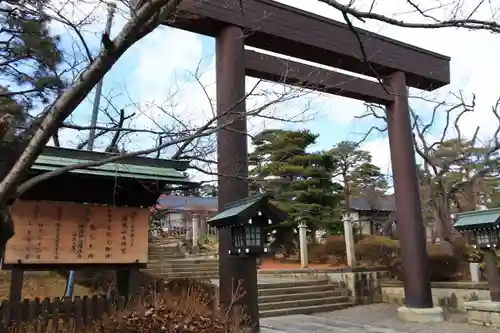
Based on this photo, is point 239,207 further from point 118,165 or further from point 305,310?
point 305,310

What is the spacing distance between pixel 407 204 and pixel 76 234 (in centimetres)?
710

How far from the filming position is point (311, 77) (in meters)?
8.12

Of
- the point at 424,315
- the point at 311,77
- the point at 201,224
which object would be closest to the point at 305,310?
the point at 424,315

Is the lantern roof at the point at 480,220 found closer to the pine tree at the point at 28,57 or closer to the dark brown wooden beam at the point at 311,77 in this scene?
the dark brown wooden beam at the point at 311,77

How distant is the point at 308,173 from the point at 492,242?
12.0 meters

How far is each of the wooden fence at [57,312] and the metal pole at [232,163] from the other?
1.53 m

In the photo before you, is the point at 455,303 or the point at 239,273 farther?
the point at 455,303

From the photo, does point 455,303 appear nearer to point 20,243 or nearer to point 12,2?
point 20,243

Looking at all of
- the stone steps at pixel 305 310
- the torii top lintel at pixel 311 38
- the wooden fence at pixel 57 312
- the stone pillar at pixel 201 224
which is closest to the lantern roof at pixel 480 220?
the torii top lintel at pixel 311 38

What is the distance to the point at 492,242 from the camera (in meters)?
9.05

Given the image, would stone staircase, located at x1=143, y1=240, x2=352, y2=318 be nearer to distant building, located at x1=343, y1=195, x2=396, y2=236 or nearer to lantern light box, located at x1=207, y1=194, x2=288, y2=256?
lantern light box, located at x1=207, y1=194, x2=288, y2=256

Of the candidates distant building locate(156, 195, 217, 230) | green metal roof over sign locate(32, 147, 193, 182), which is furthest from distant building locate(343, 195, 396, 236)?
green metal roof over sign locate(32, 147, 193, 182)

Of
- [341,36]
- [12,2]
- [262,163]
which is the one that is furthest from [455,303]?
[262,163]

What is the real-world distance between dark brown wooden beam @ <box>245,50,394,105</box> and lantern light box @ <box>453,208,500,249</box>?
342cm
